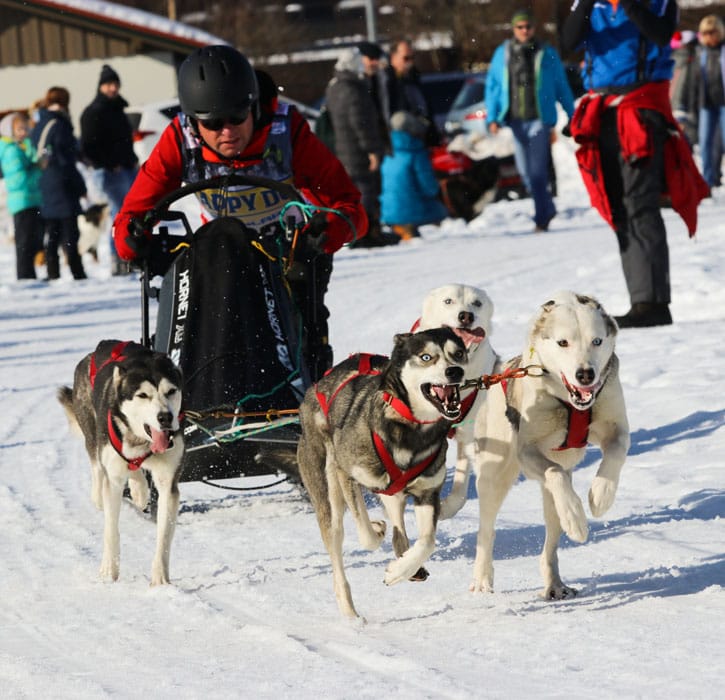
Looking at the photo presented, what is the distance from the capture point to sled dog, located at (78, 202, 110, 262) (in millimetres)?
14961

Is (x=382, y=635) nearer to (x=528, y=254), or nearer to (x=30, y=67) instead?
(x=528, y=254)

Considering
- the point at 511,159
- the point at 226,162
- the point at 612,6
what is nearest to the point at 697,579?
the point at 226,162

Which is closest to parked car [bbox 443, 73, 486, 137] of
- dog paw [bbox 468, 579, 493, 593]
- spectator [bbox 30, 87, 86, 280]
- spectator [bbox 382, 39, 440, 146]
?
spectator [bbox 382, 39, 440, 146]

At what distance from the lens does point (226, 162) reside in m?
5.60

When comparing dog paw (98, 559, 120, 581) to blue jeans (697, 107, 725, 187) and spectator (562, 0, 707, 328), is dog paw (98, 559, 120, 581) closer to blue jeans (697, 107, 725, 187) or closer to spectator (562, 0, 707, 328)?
spectator (562, 0, 707, 328)

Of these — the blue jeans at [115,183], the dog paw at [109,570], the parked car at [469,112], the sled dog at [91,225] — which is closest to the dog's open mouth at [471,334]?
the dog paw at [109,570]

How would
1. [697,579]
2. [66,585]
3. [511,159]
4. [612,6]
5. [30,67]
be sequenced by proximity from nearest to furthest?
[697,579] → [66,585] → [612,6] → [511,159] → [30,67]

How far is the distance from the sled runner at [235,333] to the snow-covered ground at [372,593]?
1.20 feet

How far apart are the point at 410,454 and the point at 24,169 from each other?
10.1m

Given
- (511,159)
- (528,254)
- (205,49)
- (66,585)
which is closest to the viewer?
(66,585)

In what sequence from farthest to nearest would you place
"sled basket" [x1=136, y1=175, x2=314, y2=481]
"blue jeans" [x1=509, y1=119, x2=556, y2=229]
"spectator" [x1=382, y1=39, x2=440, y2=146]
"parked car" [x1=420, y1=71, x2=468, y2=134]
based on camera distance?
1. "parked car" [x1=420, y1=71, x2=468, y2=134]
2. "spectator" [x1=382, y1=39, x2=440, y2=146]
3. "blue jeans" [x1=509, y1=119, x2=556, y2=229]
4. "sled basket" [x1=136, y1=175, x2=314, y2=481]

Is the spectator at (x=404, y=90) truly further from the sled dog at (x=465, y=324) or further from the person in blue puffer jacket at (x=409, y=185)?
the sled dog at (x=465, y=324)

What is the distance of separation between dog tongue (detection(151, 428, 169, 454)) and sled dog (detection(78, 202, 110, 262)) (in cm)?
1072

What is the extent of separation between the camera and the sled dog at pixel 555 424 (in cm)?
404
